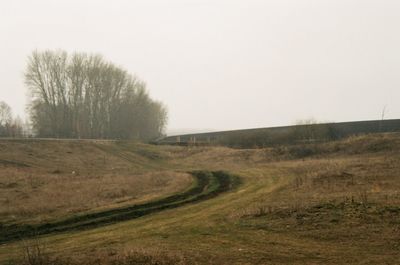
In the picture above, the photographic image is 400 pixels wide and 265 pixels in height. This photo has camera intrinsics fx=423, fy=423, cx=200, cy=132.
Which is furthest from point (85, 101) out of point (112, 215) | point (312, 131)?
point (112, 215)

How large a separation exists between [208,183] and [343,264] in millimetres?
18216

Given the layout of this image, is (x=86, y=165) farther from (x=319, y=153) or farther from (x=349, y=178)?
(x=349, y=178)

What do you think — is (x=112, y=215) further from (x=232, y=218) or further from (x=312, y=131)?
(x=312, y=131)

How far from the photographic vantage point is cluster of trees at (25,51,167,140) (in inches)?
3177

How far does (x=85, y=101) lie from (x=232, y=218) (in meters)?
72.4

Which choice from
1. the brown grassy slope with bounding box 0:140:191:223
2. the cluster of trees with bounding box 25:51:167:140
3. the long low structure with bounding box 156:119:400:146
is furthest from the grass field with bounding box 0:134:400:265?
the cluster of trees with bounding box 25:51:167:140

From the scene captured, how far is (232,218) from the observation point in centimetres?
1838

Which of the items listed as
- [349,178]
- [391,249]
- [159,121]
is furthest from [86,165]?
[159,121]

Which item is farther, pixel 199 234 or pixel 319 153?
pixel 319 153

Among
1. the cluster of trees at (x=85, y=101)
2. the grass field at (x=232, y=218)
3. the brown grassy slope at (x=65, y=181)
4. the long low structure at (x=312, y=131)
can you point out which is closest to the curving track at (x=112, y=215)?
the grass field at (x=232, y=218)

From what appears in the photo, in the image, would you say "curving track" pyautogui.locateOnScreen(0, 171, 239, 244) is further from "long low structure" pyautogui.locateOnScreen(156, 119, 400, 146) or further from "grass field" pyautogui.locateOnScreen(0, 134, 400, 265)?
"long low structure" pyautogui.locateOnScreen(156, 119, 400, 146)

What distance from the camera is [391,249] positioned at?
42.1 feet

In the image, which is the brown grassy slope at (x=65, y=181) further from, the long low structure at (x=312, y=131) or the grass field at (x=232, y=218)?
the long low structure at (x=312, y=131)

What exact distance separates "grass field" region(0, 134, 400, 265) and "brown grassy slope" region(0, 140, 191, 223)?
7cm
